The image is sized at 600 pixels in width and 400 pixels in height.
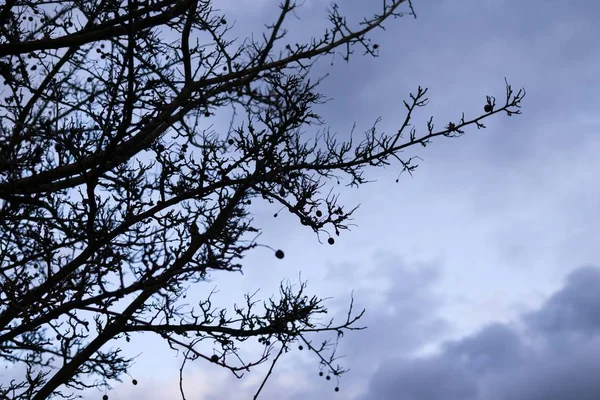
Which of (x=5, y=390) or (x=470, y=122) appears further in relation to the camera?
(x=5, y=390)

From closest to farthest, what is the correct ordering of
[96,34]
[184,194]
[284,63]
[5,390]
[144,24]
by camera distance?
1. [96,34]
2. [144,24]
3. [284,63]
4. [184,194]
5. [5,390]

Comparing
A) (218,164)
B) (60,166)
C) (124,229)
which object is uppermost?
(218,164)

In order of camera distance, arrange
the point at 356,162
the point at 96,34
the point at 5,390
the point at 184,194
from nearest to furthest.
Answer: the point at 96,34, the point at 184,194, the point at 356,162, the point at 5,390

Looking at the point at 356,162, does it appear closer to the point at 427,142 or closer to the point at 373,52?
the point at 427,142

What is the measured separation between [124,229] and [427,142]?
383 cm

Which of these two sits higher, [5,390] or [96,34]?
[96,34]

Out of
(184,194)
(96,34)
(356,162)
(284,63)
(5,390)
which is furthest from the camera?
(5,390)

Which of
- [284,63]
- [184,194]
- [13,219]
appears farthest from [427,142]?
[13,219]

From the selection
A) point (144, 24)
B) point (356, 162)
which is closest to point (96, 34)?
point (144, 24)

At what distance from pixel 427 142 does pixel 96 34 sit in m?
4.10

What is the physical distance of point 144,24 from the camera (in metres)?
5.87

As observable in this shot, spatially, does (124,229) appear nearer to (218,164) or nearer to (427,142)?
(218,164)

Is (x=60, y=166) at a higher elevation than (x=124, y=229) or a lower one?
higher

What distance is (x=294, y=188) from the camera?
732cm
